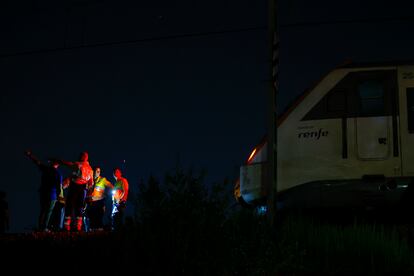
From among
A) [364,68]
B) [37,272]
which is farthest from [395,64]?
[37,272]

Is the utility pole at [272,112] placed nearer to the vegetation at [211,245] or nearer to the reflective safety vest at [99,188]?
the vegetation at [211,245]

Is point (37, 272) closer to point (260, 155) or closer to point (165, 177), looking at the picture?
point (165, 177)

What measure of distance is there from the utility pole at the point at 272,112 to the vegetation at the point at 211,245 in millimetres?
1057

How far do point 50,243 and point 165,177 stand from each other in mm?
1797

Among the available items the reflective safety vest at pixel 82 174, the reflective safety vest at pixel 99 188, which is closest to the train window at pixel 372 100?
the reflective safety vest at pixel 82 174

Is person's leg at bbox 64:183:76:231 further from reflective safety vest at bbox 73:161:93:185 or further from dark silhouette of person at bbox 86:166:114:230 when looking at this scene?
dark silhouette of person at bbox 86:166:114:230

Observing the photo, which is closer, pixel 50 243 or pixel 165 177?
pixel 165 177

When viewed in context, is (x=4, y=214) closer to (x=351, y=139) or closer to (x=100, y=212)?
(x=100, y=212)

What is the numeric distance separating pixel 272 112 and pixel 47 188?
5.16 meters

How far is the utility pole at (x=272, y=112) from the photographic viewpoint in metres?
8.73

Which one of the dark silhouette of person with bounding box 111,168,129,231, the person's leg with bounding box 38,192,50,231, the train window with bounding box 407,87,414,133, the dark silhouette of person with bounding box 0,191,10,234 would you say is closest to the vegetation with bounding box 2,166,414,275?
the train window with bounding box 407,87,414,133

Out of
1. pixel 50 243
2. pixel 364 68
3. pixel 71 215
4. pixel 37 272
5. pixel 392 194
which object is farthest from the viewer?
pixel 71 215

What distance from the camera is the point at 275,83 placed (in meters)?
9.31

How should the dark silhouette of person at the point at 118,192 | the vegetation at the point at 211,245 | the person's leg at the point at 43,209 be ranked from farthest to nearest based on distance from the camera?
the dark silhouette of person at the point at 118,192 → the person's leg at the point at 43,209 → the vegetation at the point at 211,245
